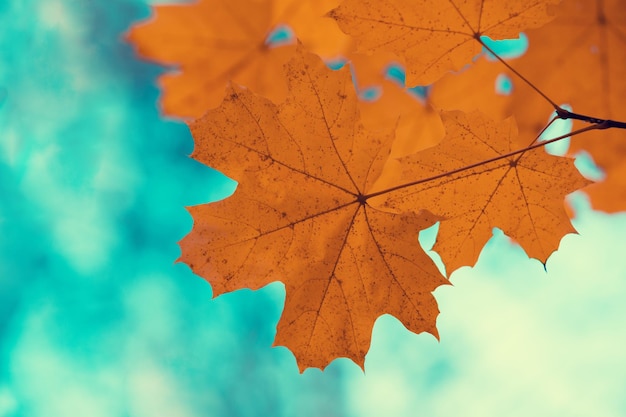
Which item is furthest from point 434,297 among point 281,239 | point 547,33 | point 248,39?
point 248,39

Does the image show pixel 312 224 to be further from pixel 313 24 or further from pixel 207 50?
pixel 207 50

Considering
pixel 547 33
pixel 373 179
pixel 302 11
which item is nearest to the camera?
pixel 373 179

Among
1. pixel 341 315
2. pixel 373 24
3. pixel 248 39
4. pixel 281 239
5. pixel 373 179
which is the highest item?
pixel 248 39

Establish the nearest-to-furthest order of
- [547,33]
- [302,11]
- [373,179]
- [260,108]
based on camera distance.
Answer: [260,108] < [373,179] < [547,33] < [302,11]

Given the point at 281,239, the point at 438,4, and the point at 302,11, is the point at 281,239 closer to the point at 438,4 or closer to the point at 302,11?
the point at 438,4

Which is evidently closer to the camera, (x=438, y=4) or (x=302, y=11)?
(x=438, y=4)

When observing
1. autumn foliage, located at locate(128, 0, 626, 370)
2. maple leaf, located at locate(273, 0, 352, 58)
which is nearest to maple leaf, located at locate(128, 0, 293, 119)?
maple leaf, located at locate(273, 0, 352, 58)
